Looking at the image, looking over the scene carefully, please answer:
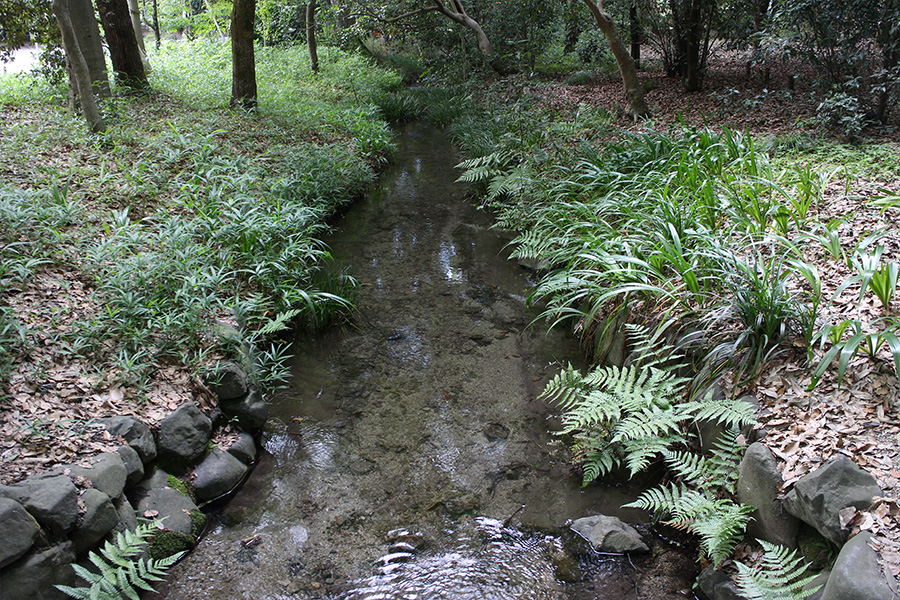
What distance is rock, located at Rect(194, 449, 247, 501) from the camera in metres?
3.08

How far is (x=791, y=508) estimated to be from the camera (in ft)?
7.65

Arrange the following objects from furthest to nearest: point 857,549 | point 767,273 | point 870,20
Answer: point 870,20
point 767,273
point 857,549

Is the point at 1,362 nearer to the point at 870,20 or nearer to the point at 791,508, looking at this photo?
the point at 791,508

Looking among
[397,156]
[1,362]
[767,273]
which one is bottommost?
[1,362]

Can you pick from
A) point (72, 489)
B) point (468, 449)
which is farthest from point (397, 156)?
point (72, 489)

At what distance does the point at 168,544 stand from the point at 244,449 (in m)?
0.76

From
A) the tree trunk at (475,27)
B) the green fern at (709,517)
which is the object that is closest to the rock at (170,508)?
the green fern at (709,517)

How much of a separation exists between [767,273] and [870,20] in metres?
4.83

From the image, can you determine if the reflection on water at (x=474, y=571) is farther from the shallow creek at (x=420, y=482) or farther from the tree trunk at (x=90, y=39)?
the tree trunk at (x=90, y=39)

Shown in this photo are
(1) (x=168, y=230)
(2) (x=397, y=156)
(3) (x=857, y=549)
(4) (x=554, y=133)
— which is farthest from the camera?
(2) (x=397, y=156)

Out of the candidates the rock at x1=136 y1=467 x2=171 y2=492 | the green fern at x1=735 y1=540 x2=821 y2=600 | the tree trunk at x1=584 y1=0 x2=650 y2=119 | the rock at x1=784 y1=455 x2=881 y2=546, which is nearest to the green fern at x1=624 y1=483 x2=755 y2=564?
the green fern at x1=735 y1=540 x2=821 y2=600

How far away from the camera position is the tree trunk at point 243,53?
843 cm

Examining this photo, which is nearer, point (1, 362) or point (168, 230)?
point (1, 362)

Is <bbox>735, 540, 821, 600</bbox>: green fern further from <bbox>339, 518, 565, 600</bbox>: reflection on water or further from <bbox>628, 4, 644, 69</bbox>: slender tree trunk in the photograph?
<bbox>628, 4, 644, 69</bbox>: slender tree trunk
